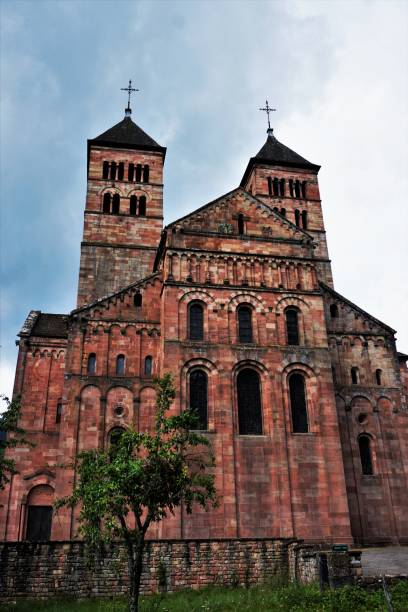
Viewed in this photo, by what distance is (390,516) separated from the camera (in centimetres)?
3011

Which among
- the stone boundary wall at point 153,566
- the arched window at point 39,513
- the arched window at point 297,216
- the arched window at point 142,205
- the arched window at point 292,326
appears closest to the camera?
the stone boundary wall at point 153,566

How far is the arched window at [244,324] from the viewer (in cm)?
3102

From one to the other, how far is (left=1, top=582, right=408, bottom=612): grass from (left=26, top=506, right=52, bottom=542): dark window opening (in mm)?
12364

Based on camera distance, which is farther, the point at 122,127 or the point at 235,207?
the point at 122,127

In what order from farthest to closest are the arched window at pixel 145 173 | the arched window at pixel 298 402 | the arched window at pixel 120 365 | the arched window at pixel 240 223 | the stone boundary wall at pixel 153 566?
the arched window at pixel 145 173 < the arched window at pixel 240 223 < the arched window at pixel 120 365 < the arched window at pixel 298 402 < the stone boundary wall at pixel 153 566

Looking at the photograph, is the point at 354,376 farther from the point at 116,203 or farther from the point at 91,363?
the point at 116,203

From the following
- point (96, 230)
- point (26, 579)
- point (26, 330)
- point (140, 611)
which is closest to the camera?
point (140, 611)

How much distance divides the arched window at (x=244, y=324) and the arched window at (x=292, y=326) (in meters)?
2.14

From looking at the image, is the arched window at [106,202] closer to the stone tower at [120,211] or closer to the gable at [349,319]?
the stone tower at [120,211]

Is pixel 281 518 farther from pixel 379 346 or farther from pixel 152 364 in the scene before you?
pixel 379 346

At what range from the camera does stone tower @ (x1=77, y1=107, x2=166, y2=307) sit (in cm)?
4372

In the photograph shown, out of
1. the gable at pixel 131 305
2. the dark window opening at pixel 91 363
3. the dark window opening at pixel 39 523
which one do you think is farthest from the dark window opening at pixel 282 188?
the dark window opening at pixel 39 523

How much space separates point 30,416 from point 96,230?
17.2 m

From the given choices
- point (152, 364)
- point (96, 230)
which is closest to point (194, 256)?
point (152, 364)
